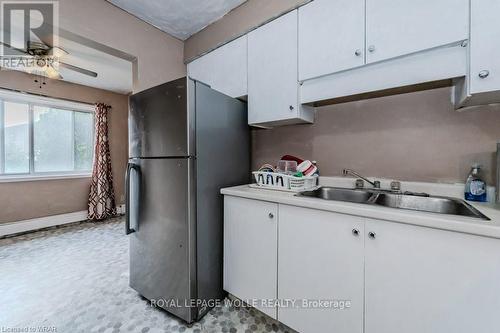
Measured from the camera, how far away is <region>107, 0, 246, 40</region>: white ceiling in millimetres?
1785

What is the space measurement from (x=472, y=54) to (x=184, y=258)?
6.05 feet

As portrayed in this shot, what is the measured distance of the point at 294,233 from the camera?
1200 millimetres

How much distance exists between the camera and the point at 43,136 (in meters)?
3.42

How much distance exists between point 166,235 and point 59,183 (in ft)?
10.7

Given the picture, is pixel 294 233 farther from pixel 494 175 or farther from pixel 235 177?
pixel 494 175

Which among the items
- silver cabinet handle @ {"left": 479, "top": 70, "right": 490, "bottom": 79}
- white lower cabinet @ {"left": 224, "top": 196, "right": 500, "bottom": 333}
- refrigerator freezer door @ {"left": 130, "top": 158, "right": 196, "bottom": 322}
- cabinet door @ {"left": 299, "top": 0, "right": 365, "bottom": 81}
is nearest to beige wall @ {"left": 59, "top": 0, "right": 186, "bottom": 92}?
refrigerator freezer door @ {"left": 130, "top": 158, "right": 196, "bottom": 322}

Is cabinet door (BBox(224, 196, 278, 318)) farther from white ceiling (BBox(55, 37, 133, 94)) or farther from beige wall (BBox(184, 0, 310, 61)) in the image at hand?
white ceiling (BBox(55, 37, 133, 94))

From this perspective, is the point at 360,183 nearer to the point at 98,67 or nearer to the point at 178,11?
the point at 178,11

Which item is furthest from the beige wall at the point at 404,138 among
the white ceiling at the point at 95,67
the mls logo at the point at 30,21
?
the white ceiling at the point at 95,67

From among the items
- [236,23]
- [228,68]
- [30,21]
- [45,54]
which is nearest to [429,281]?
[228,68]

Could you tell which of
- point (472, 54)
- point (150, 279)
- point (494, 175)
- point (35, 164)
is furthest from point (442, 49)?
point (35, 164)

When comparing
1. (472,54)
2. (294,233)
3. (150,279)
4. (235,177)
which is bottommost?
(150,279)

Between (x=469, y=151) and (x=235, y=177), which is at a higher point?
(x=469, y=151)

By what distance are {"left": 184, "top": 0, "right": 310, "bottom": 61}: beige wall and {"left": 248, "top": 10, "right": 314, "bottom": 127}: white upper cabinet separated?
8cm
